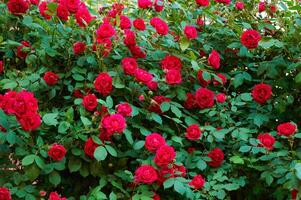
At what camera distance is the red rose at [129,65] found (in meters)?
2.49

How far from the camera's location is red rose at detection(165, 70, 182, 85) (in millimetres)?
2516

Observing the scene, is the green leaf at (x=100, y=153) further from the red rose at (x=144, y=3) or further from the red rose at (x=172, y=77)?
the red rose at (x=144, y=3)

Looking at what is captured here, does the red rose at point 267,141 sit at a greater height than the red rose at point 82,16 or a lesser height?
lesser

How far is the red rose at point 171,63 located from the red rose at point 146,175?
0.58 m

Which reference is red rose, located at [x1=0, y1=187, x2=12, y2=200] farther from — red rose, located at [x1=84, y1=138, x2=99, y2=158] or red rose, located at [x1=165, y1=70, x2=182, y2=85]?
red rose, located at [x1=165, y1=70, x2=182, y2=85]

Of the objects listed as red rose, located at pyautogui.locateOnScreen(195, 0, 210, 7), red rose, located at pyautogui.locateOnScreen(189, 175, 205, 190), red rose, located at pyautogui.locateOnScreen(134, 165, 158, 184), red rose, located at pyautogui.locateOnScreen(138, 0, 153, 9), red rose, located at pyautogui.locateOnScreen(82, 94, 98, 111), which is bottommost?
red rose, located at pyautogui.locateOnScreen(189, 175, 205, 190)

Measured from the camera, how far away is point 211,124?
2.68 metres

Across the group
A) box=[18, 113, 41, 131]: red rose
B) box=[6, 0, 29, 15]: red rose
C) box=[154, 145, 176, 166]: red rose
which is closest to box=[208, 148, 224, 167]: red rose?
box=[154, 145, 176, 166]: red rose

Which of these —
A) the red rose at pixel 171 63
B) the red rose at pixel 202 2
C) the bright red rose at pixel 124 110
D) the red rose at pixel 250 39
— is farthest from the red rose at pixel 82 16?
the red rose at pixel 250 39

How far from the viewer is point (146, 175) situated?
219 centimetres

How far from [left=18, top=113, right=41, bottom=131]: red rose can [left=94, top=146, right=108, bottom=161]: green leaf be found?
0.82ft

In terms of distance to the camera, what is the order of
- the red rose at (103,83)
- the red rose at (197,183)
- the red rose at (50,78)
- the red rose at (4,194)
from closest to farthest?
the red rose at (4,194), the red rose at (197,183), the red rose at (103,83), the red rose at (50,78)

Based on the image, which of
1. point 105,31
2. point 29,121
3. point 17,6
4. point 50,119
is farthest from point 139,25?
point 29,121

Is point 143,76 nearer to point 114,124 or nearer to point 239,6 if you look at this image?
point 114,124
